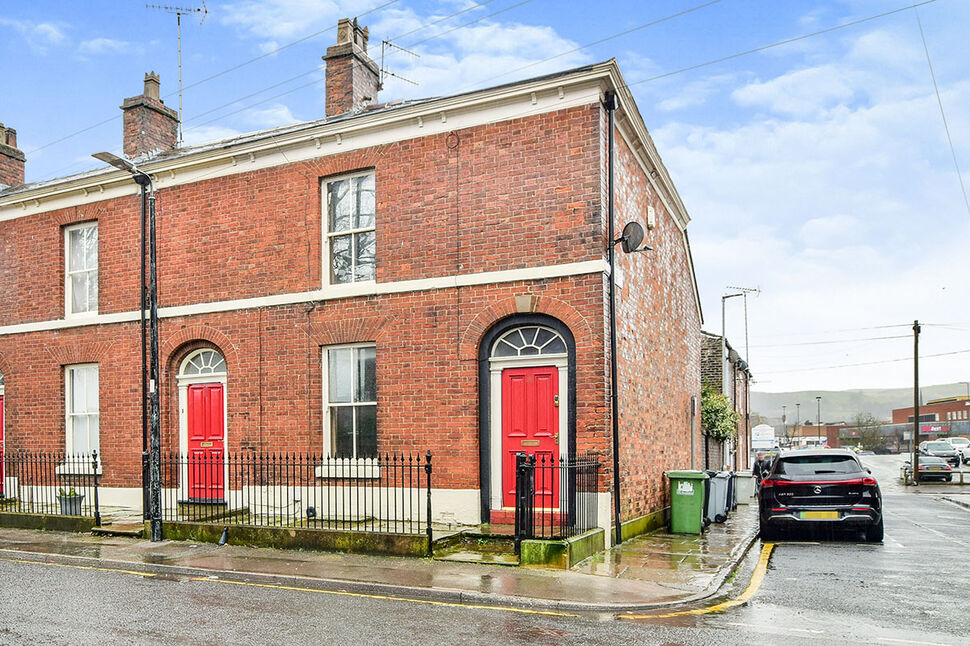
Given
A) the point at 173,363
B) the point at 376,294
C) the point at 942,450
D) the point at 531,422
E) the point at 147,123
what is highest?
the point at 147,123

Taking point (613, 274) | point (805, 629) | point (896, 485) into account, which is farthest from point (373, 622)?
point (896, 485)

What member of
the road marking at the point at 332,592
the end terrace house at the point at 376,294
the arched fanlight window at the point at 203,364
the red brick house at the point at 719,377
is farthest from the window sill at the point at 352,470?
the red brick house at the point at 719,377

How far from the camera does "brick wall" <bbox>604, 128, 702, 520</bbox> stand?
44.8ft

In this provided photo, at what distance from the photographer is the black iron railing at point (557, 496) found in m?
10.6

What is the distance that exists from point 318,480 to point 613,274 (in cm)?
603

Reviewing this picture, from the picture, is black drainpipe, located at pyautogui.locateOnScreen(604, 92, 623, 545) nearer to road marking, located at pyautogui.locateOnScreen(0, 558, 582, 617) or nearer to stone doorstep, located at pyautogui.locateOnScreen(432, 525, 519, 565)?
stone doorstep, located at pyautogui.locateOnScreen(432, 525, 519, 565)

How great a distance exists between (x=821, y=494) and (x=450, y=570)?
6637 millimetres

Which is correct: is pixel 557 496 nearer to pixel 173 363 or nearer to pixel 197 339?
pixel 197 339

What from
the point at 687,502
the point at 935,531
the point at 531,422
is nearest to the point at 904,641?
the point at 531,422

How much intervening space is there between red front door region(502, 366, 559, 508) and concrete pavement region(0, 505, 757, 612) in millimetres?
1671

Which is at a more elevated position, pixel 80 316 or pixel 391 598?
pixel 80 316

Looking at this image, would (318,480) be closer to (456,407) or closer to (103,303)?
(456,407)

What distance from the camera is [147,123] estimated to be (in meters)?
19.3

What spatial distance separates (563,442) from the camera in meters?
12.6
